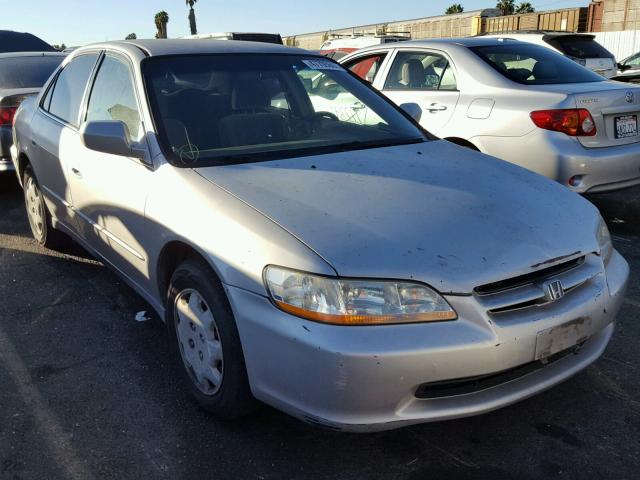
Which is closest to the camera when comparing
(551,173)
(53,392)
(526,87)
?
(53,392)

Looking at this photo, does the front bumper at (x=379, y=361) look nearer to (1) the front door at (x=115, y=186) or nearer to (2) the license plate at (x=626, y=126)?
(1) the front door at (x=115, y=186)

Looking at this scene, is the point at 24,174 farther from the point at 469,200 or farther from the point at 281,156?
the point at 469,200

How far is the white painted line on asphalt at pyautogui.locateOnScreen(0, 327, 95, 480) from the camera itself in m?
2.55

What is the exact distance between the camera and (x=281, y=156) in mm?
3186

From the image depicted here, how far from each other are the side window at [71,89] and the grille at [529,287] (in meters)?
2.91

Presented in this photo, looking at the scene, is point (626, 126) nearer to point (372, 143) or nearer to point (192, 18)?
point (372, 143)

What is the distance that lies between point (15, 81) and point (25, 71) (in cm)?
27

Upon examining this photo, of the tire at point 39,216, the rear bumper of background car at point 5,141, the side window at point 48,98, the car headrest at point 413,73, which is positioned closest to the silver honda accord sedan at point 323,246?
the side window at point 48,98

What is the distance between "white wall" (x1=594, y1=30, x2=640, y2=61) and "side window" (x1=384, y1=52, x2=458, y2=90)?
22763mm

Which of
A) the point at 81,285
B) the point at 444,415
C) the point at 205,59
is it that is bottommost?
the point at 81,285

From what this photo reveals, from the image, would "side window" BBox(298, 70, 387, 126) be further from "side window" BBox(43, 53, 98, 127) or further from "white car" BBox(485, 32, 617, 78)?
"white car" BBox(485, 32, 617, 78)

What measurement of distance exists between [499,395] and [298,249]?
908 millimetres

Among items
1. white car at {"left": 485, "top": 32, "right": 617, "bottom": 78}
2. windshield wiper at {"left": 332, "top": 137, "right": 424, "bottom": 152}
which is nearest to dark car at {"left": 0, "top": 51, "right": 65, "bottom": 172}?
windshield wiper at {"left": 332, "top": 137, "right": 424, "bottom": 152}

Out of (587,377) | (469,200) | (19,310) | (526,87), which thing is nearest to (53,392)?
(19,310)
